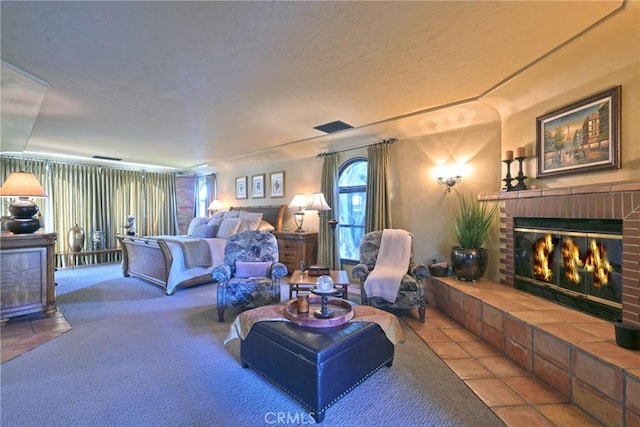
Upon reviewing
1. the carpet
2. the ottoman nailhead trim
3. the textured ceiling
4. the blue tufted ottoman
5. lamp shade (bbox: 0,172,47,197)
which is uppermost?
the textured ceiling

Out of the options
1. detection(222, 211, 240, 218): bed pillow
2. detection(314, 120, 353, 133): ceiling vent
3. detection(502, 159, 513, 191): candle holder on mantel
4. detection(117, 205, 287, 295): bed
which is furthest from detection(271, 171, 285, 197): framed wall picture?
detection(502, 159, 513, 191): candle holder on mantel

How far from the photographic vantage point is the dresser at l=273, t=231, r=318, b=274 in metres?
5.21

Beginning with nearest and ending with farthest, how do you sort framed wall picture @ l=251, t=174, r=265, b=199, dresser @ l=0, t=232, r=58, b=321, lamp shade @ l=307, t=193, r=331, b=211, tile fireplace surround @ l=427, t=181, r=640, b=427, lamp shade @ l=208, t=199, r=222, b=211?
tile fireplace surround @ l=427, t=181, r=640, b=427 < dresser @ l=0, t=232, r=58, b=321 < lamp shade @ l=307, t=193, r=331, b=211 < framed wall picture @ l=251, t=174, r=265, b=199 < lamp shade @ l=208, t=199, r=222, b=211

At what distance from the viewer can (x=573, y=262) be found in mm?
2596

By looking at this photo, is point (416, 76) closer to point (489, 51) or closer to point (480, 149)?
point (489, 51)

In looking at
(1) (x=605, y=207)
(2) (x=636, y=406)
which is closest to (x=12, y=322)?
(2) (x=636, y=406)

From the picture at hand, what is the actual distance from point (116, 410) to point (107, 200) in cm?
679

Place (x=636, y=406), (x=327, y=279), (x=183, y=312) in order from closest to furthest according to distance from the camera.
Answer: (x=636, y=406) < (x=327, y=279) < (x=183, y=312)

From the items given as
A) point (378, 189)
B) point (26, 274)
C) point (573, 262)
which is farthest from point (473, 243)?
point (26, 274)

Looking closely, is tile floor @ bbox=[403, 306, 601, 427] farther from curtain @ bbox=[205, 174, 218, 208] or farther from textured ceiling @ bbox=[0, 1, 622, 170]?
curtain @ bbox=[205, 174, 218, 208]

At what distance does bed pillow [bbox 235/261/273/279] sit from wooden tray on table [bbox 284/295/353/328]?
51.2 inches

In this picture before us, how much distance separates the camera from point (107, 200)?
23.0 ft

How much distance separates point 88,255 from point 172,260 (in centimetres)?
400

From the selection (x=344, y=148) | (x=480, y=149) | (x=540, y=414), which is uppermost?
(x=344, y=148)
